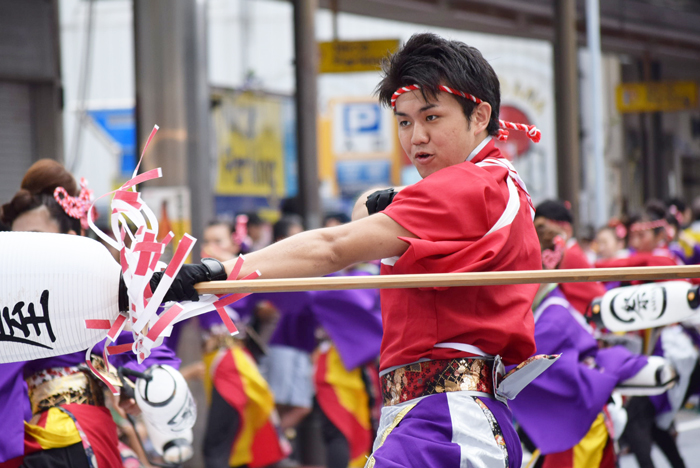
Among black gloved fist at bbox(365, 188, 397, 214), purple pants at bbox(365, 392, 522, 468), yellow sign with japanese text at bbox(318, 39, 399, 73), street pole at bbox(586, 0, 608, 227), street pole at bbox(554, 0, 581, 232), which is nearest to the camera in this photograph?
purple pants at bbox(365, 392, 522, 468)

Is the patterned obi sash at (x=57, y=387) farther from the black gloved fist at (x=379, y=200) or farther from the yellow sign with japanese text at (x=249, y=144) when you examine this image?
the yellow sign with japanese text at (x=249, y=144)

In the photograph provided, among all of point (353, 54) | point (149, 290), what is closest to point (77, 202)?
point (149, 290)

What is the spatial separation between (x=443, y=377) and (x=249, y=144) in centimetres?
1196

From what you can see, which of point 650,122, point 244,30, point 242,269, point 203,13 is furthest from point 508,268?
point 650,122

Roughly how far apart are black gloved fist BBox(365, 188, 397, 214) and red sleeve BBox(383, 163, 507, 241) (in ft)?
0.92

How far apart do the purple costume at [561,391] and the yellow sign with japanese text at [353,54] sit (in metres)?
5.92

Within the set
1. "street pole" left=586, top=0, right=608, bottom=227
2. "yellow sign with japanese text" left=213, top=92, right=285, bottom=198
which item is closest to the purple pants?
"street pole" left=586, top=0, right=608, bottom=227

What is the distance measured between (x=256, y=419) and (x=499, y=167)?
426 cm

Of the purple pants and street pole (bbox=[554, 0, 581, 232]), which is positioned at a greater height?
street pole (bbox=[554, 0, 581, 232])

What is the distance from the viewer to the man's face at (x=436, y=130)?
2.41 meters

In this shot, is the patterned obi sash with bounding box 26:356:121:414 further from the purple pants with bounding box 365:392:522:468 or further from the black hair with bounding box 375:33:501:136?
the black hair with bounding box 375:33:501:136

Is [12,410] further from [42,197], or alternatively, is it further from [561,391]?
[561,391]

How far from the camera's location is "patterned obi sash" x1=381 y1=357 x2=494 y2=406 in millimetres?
2326

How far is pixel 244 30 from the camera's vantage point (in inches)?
680
